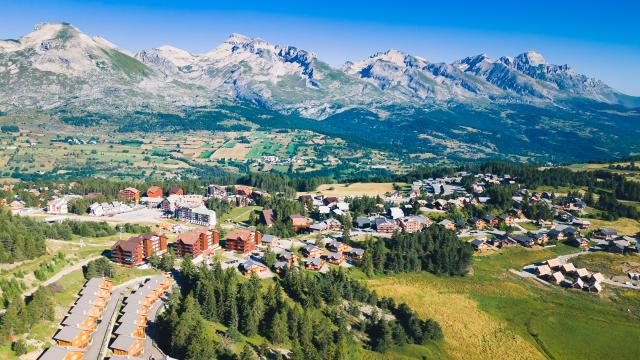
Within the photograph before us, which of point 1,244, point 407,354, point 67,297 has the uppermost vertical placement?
point 1,244

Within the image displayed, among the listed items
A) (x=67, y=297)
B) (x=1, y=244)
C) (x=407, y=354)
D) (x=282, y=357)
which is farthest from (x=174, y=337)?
(x=1, y=244)

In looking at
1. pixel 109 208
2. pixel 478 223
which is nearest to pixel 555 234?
pixel 478 223

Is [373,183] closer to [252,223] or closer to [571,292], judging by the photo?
[252,223]

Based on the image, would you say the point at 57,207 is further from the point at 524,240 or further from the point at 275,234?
the point at 524,240

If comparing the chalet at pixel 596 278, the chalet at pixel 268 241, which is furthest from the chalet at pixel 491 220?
the chalet at pixel 268 241

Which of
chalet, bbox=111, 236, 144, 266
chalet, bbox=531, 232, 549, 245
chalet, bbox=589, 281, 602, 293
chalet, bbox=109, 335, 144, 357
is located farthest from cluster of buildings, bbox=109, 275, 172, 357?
chalet, bbox=531, 232, 549, 245

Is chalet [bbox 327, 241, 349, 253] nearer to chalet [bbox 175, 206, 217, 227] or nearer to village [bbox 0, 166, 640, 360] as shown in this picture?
village [bbox 0, 166, 640, 360]

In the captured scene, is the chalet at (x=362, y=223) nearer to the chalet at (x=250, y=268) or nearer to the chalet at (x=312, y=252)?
the chalet at (x=312, y=252)
